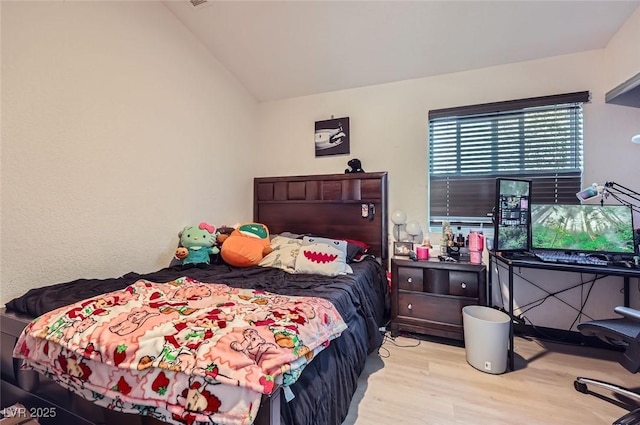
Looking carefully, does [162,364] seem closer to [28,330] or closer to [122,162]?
[28,330]

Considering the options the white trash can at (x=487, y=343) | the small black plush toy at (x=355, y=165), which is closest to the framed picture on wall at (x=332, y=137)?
the small black plush toy at (x=355, y=165)

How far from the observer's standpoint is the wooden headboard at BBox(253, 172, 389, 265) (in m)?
2.79

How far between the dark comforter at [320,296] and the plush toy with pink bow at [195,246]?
0.32ft

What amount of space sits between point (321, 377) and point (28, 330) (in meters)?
1.29

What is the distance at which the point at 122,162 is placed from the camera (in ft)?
6.59

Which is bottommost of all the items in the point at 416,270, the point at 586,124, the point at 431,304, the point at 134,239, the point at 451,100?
the point at 431,304

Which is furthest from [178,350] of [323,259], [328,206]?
[328,206]

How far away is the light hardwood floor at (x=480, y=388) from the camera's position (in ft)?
4.94

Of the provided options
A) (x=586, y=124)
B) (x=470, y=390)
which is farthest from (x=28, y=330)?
(x=586, y=124)

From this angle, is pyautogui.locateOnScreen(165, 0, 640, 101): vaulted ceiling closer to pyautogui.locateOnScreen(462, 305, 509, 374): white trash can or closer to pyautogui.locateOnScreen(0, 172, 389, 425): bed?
pyautogui.locateOnScreen(0, 172, 389, 425): bed

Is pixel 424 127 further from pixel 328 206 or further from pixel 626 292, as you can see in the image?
pixel 626 292

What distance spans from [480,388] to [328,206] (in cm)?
197

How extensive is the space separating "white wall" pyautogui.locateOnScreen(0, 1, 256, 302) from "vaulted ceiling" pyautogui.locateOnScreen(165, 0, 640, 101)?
1.58 ft

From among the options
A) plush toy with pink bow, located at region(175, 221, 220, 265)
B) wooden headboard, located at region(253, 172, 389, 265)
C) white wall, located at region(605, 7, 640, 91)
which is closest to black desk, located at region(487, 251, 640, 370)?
wooden headboard, located at region(253, 172, 389, 265)
